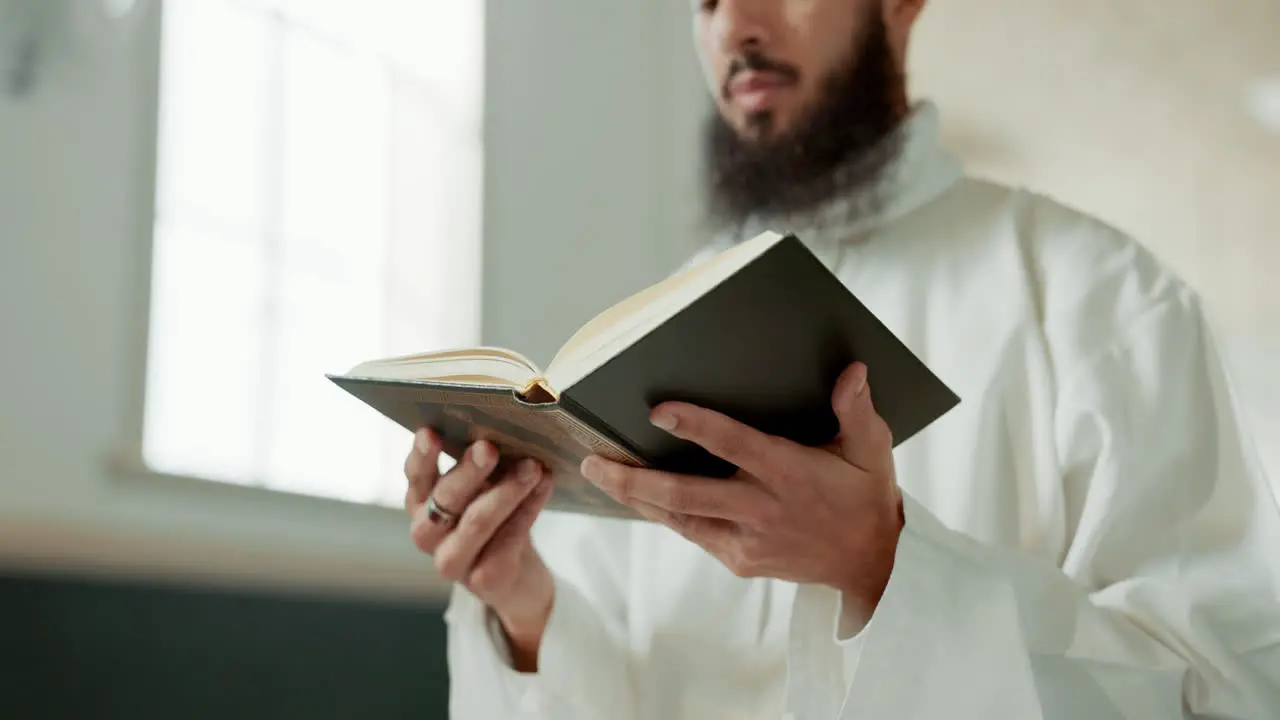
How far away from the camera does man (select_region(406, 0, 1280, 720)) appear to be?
1100mm

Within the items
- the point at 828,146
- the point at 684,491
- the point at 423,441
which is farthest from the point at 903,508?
the point at 828,146

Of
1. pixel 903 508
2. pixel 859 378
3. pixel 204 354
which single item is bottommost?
pixel 903 508

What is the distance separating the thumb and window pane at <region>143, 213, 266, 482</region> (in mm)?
1623

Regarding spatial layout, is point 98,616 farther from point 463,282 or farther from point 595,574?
point 463,282

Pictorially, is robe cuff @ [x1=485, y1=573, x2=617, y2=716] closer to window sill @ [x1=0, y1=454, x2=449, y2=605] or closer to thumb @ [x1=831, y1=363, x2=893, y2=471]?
thumb @ [x1=831, y1=363, x2=893, y2=471]

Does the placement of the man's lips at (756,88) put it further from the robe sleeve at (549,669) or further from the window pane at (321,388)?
the window pane at (321,388)

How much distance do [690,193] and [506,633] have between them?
2383mm

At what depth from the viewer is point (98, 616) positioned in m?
1.83

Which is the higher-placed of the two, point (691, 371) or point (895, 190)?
point (895, 190)

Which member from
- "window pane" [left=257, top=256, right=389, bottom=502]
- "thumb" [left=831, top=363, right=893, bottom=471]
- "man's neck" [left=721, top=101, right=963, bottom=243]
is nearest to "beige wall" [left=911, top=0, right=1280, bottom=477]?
"man's neck" [left=721, top=101, right=963, bottom=243]

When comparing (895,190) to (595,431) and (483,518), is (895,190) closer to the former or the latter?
(483,518)

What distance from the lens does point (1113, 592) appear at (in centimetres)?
125

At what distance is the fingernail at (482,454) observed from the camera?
46.8 inches

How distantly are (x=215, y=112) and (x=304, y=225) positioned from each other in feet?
1.09
